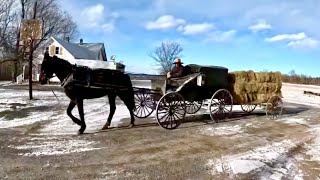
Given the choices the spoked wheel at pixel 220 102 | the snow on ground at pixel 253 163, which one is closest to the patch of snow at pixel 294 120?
the spoked wheel at pixel 220 102

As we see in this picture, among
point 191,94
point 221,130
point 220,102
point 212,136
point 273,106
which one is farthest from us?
point 273,106

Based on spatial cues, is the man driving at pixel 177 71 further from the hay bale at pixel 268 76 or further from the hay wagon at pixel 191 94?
the hay bale at pixel 268 76

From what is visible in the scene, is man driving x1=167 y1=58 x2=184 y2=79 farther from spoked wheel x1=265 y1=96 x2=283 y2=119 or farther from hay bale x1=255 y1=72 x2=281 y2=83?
spoked wheel x1=265 y1=96 x2=283 y2=119

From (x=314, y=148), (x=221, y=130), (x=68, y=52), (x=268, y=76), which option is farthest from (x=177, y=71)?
(x=68, y=52)

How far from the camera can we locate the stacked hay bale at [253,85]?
14.0 m

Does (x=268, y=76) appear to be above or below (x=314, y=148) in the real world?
above

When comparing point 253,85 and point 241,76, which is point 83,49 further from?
point 253,85

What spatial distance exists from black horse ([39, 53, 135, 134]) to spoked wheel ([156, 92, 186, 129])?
3.55 ft

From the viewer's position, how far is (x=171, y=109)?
11.3 meters

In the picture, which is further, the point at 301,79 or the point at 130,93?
the point at 301,79

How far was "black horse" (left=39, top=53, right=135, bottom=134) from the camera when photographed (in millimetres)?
9891

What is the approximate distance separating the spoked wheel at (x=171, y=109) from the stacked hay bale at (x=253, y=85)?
310 cm

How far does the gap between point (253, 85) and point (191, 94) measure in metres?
3.04

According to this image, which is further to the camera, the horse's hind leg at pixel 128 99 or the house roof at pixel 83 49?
the house roof at pixel 83 49
